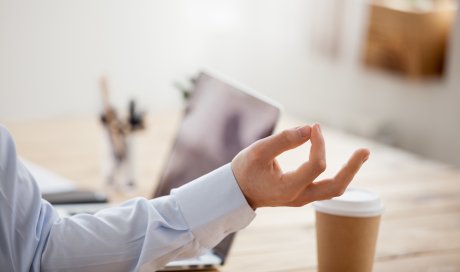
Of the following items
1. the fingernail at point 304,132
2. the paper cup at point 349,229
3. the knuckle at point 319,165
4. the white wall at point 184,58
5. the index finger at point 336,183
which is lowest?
the white wall at point 184,58

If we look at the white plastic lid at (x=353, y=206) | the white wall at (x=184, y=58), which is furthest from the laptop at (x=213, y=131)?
the white wall at (x=184, y=58)

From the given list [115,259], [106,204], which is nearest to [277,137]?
[115,259]

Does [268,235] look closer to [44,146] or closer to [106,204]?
[106,204]

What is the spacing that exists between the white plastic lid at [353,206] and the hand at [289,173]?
0.67 ft

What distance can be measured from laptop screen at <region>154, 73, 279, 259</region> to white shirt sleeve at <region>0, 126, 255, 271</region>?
253 mm

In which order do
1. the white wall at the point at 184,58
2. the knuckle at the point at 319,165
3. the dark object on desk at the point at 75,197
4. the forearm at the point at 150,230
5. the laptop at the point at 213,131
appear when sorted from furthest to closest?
the white wall at the point at 184,58 < the dark object on desk at the point at 75,197 < the laptop at the point at 213,131 < the forearm at the point at 150,230 < the knuckle at the point at 319,165

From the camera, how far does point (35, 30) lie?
4.52 metres

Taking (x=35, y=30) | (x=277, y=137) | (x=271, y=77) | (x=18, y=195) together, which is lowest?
(x=271, y=77)

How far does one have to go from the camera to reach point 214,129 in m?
1.42

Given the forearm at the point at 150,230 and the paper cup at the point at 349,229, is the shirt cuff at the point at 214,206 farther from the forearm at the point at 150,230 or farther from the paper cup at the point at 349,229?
the paper cup at the point at 349,229

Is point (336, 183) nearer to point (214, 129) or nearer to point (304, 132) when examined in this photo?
point (304, 132)

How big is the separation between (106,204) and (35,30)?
121 inches

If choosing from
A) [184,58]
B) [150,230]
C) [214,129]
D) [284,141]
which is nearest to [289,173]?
[284,141]

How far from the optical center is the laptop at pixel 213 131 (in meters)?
1.27
